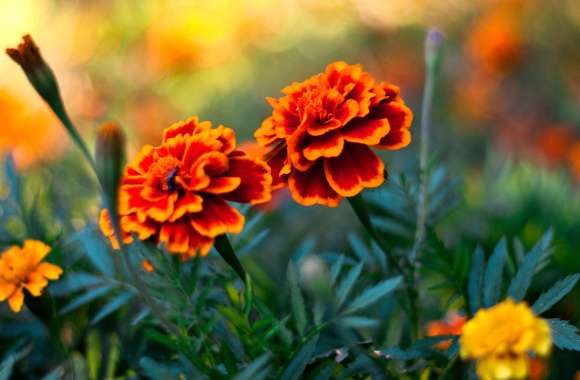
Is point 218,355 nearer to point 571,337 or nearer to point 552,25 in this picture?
point 571,337

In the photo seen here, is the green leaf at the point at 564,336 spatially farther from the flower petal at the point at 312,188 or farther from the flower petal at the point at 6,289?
the flower petal at the point at 6,289

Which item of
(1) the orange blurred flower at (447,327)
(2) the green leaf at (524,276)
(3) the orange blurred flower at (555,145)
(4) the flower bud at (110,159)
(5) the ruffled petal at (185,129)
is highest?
(4) the flower bud at (110,159)

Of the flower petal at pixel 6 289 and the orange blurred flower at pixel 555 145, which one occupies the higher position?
the flower petal at pixel 6 289

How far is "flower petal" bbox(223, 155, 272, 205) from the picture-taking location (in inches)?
25.6

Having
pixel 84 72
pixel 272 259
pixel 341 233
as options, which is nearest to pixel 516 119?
pixel 341 233

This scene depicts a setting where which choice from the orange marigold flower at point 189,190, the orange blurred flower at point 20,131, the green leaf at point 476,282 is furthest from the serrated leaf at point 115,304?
the orange blurred flower at point 20,131

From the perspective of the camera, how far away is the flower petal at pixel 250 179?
0.65 metres

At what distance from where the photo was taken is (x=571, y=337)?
2.00 feet

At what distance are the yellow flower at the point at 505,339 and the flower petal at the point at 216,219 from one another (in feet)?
0.71

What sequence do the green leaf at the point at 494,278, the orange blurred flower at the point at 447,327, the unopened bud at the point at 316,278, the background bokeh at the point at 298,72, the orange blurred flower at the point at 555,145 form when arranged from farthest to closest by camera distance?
the orange blurred flower at the point at 555,145 < the background bokeh at the point at 298,72 < the orange blurred flower at the point at 447,327 < the green leaf at the point at 494,278 < the unopened bud at the point at 316,278

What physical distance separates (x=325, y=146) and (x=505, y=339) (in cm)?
25

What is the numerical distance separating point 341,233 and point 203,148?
91cm

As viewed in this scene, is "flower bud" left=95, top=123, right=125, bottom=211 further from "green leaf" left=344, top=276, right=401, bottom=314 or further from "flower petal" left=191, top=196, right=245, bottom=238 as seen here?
"green leaf" left=344, top=276, right=401, bottom=314

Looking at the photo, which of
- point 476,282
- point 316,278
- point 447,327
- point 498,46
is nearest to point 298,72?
point 498,46
